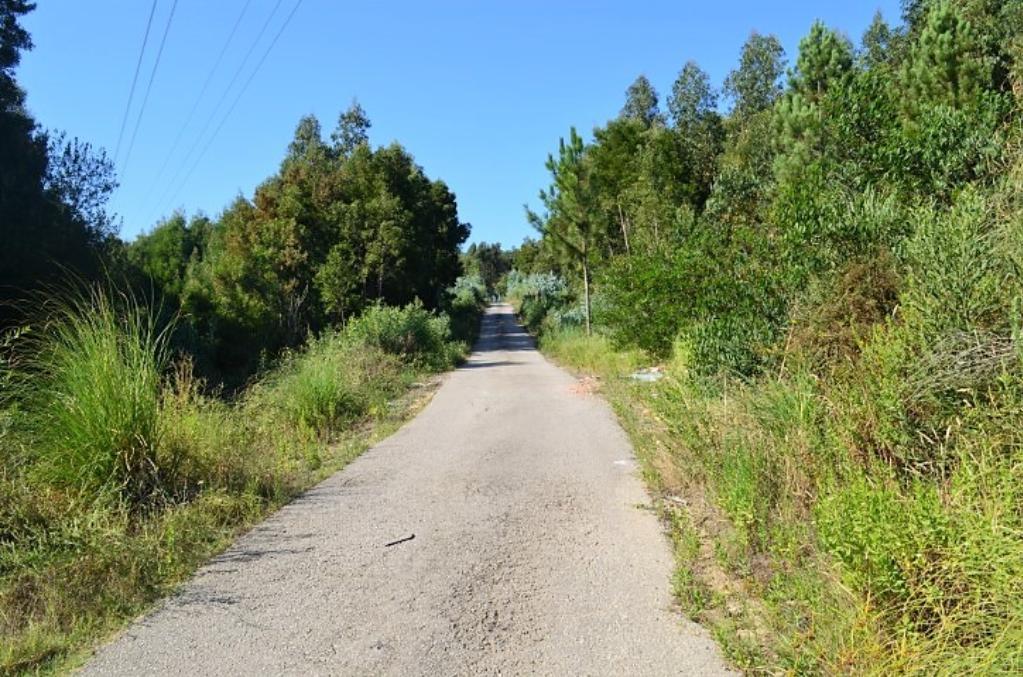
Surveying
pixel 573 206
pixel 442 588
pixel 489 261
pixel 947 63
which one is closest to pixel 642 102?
pixel 573 206

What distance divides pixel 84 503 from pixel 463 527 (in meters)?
2.83

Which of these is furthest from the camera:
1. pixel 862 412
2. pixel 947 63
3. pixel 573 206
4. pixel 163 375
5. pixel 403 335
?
pixel 573 206

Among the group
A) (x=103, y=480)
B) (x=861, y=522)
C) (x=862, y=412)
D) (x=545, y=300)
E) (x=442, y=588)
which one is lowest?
(x=442, y=588)

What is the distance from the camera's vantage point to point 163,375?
326 inches

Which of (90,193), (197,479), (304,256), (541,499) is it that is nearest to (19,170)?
(90,193)

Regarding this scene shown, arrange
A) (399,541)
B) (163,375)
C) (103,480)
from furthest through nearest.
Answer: (163,375) < (103,480) < (399,541)

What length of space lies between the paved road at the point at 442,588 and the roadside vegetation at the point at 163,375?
464 millimetres

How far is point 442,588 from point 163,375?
5.14 m

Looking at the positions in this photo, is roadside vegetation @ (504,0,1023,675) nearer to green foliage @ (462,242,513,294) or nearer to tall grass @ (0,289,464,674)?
tall grass @ (0,289,464,674)

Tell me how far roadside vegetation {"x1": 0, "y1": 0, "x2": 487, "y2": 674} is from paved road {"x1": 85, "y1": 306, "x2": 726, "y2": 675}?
1.52ft

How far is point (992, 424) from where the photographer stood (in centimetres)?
375

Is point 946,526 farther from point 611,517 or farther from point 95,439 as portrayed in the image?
point 95,439

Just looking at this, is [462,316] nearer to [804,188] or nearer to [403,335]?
[403,335]

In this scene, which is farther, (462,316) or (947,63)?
(462,316)
